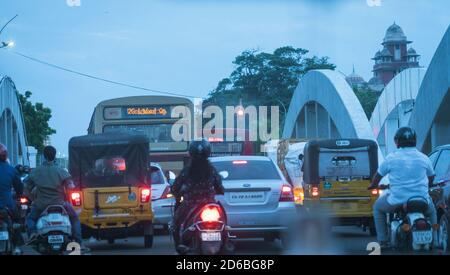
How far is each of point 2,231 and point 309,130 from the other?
43660 mm

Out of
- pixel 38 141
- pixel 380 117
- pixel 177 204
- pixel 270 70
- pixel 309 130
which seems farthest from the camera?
pixel 38 141

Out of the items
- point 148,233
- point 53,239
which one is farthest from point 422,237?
point 148,233

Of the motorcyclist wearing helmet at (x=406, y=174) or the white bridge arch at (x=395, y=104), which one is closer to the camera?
the motorcyclist wearing helmet at (x=406, y=174)

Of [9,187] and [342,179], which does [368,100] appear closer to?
[342,179]

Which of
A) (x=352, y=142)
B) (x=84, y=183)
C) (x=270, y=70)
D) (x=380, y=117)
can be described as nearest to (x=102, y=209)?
(x=84, y=183)

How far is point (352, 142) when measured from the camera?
18.3 m

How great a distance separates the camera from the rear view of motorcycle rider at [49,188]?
12.0m

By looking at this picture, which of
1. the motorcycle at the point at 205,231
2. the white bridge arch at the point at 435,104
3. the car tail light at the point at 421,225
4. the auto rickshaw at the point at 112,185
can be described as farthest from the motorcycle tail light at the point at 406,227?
the white bridge arch at the point at 435,104

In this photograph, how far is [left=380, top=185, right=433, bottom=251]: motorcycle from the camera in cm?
930

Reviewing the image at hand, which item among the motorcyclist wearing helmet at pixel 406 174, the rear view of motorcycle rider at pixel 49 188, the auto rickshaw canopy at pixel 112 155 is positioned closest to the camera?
the motorcyclist wearing helmet at pixel 406 174

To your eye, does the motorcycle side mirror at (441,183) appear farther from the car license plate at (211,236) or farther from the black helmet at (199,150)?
the car license plate at (211,236)

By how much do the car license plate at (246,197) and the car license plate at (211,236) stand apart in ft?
12.3

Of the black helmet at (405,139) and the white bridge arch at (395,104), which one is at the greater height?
the white bridge arch at (395,104)
